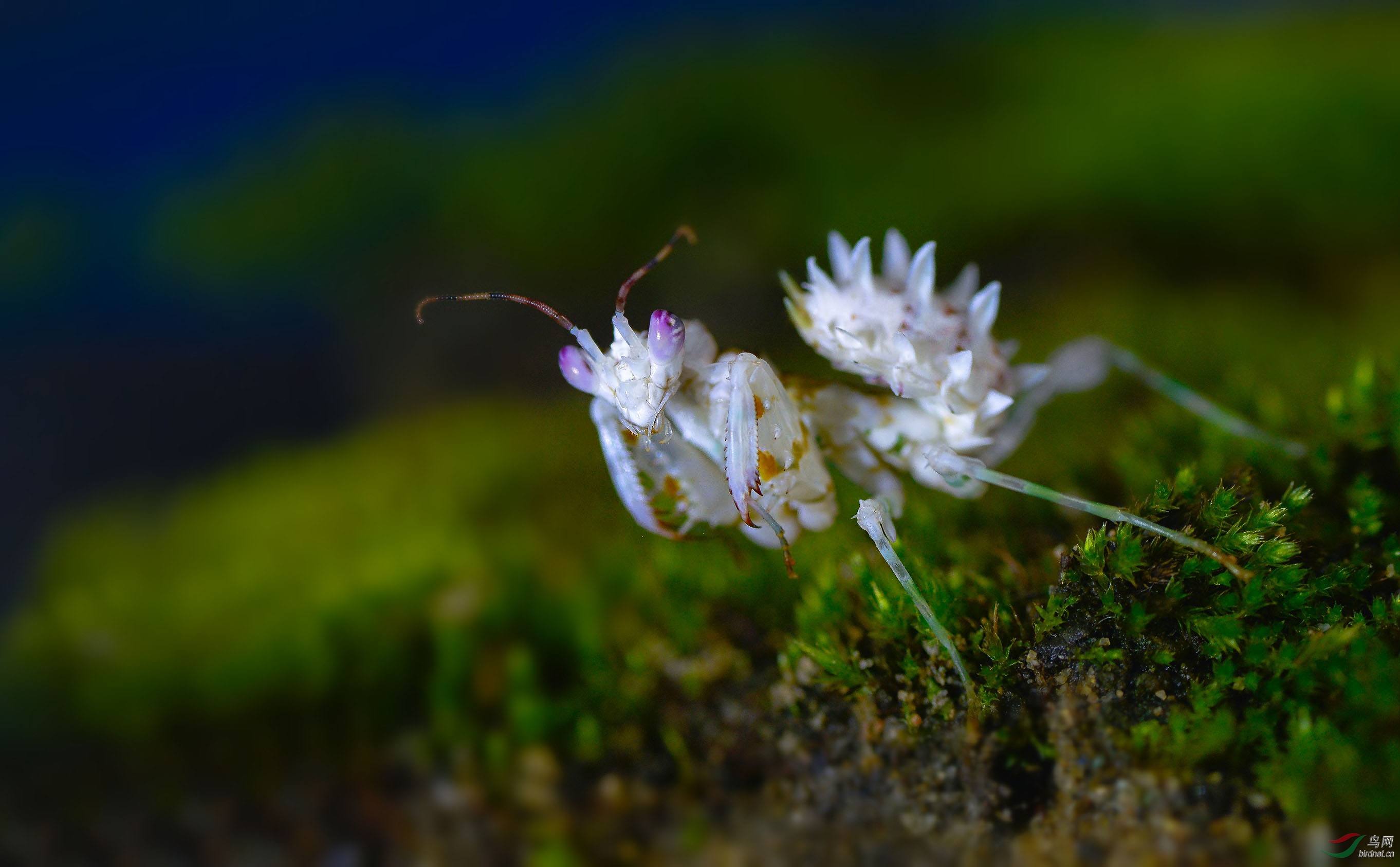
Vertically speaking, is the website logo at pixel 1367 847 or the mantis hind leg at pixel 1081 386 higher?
the mantis hind leg at pixel 1081 386

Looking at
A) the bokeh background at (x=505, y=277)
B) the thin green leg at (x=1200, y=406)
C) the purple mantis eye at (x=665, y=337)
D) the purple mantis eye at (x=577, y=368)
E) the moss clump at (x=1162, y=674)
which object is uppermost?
the bokeh background at (x=505, y=277)

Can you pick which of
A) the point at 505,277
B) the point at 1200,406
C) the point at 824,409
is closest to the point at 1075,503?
the point at 824,409

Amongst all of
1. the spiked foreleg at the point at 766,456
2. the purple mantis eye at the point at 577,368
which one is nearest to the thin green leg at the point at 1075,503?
the spiked foreleg at the point at 766,456

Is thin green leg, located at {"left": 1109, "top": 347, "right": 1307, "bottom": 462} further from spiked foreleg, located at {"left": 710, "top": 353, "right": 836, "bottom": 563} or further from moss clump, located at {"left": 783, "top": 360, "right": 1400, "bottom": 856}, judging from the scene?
spiked foreleg, located at {"left": 710, "top": 353, "right": 836, "bottom": 563}

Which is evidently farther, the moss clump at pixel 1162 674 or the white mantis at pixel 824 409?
the white mantis at pixel 824 409

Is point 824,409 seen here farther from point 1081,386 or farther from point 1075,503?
point 1081,386

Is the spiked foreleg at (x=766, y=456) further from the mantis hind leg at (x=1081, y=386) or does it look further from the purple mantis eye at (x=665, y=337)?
the mantis hind leg at (x=1081, y=386)

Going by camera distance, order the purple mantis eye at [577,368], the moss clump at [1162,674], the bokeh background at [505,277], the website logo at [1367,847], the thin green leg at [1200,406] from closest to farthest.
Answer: the website logo at [1367,847] < the moss clump at [1162,674] < the purple mantis eye at [577,368] < the thin green leg at [1200,406] < the bokeh background at [505,277]
